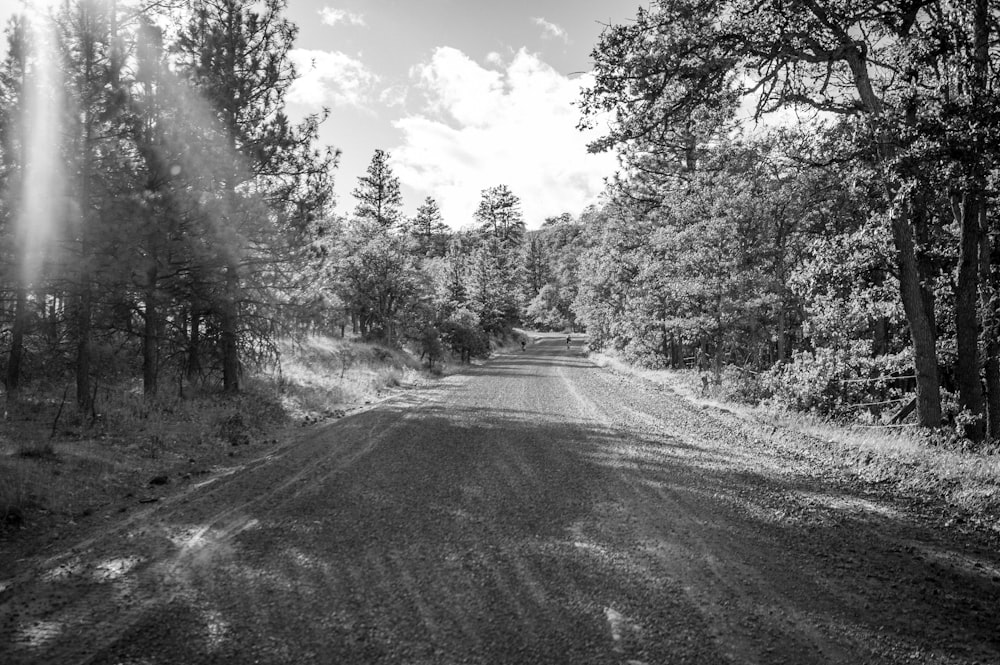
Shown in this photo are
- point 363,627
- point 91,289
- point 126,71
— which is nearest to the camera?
point 363,627

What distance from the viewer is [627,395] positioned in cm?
1580

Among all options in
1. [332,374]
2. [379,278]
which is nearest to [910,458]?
[332,374]

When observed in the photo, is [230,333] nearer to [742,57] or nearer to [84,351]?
[84,351]

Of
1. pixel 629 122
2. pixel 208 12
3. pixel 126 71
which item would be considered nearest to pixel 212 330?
pixel 126 71

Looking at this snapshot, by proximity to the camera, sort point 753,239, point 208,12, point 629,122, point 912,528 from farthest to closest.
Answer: point 753,239 → point 208,12 → point 629,122 → point 912,528

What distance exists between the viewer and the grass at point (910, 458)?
585cm

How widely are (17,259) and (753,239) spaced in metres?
17.0

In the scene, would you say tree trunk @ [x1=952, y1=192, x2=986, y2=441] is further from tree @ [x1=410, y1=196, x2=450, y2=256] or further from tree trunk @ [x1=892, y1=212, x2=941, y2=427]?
tree @ [x1=410, y1=196, x2=450, y2=256]

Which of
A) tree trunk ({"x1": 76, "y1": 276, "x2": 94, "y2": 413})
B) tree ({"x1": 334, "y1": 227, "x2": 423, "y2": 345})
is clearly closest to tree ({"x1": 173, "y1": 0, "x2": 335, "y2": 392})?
tree trunk ({"x1": 76, "y1": 276, "x2": 94, "y2": 413})

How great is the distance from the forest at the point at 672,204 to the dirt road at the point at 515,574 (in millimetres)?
4398

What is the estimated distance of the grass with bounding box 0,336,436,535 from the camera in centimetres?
606

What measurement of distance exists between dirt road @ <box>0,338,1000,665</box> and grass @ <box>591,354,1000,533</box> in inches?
22.2

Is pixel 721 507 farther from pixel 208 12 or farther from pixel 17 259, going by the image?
pixel 208 12

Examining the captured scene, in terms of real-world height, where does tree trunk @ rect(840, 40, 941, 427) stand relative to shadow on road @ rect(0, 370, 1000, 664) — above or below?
above
